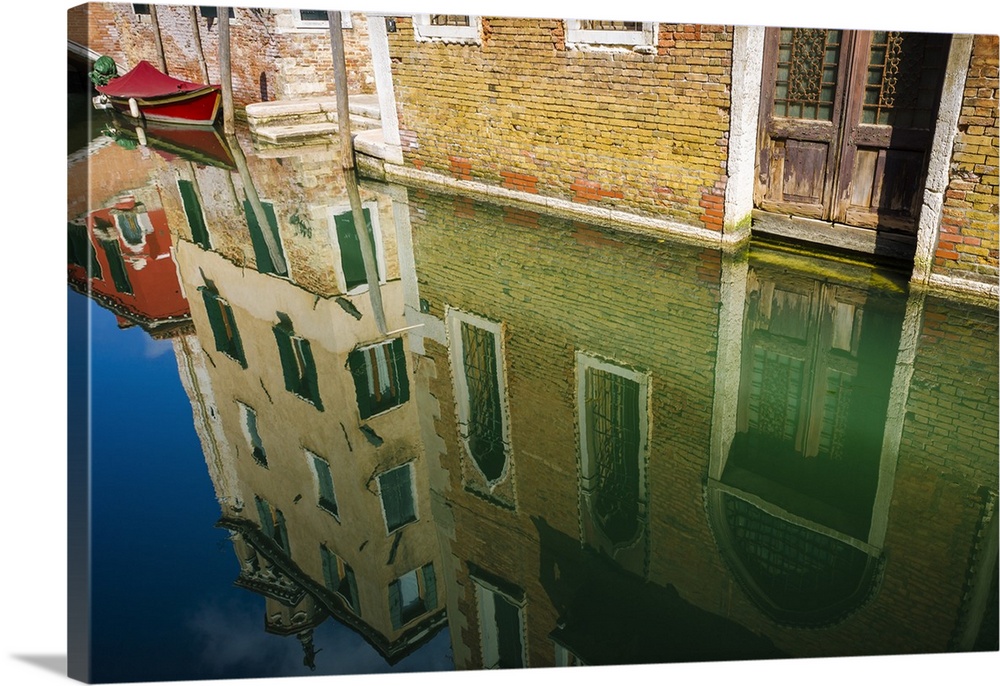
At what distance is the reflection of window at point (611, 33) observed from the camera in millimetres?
6180

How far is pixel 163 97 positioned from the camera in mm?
12336

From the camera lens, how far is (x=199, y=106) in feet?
40.8

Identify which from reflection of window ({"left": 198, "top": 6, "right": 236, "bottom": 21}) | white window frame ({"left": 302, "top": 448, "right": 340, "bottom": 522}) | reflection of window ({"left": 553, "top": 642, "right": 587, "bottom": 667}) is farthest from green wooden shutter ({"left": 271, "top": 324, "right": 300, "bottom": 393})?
reflection of window ({"left": 198, "top": 6, "right": 236, "bottom": 21})

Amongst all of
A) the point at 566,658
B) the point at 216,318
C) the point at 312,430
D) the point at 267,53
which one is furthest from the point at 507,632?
the point at 267,53

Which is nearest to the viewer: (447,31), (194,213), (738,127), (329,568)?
(329,568)

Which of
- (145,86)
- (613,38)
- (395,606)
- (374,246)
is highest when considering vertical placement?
(613,38)

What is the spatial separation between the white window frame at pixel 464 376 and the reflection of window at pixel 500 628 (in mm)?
726

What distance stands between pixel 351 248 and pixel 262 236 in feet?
3.30

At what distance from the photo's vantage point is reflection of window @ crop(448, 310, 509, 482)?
157 inches

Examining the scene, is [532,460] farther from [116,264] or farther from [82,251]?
[82,251]

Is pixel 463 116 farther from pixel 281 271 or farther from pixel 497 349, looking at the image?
pixel 497 349

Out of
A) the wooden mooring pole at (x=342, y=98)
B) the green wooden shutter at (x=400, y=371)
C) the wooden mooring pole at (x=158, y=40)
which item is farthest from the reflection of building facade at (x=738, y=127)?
the wooden mooring pole at (x=158, y=40)

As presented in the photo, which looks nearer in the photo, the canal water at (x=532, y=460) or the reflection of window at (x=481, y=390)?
the canal water at (x=532, y=460)

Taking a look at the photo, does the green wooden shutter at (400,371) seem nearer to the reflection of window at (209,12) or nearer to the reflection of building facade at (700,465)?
the reflection of building facade at (700,465)
